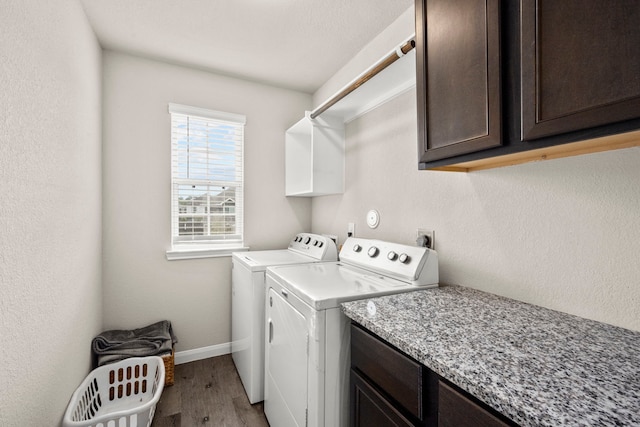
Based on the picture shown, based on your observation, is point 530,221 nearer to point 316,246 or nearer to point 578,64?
point 578,64

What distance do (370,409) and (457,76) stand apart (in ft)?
4.02

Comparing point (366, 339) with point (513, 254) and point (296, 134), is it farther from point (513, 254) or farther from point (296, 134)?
point (296, 134)

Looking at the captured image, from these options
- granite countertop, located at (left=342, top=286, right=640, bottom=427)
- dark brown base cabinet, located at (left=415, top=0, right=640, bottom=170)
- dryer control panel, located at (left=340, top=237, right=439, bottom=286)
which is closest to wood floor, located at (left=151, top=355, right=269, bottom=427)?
dryer control panel, located at (left=340, top=237, right=439, bottom=286)

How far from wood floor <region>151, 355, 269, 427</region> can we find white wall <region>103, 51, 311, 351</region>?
278mm

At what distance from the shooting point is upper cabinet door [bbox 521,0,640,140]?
2.15 ft

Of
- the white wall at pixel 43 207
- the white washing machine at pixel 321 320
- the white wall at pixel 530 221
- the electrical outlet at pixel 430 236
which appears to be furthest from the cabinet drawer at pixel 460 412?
the white wall at pixel 43 207

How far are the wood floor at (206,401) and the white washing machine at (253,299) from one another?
79mm

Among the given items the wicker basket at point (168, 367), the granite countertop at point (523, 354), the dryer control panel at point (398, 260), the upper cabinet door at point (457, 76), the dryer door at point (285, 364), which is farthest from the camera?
the wicker basket at point (168, 367)

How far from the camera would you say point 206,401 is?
78.6 inches

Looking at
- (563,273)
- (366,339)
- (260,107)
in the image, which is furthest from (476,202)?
(260,107)

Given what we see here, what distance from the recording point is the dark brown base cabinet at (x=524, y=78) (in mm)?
677

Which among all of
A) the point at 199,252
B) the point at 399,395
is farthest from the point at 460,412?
the point at 199,252

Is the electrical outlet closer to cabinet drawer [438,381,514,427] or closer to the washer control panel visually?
the washer control panel

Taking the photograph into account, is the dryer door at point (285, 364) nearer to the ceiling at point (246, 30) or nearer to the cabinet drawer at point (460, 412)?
the cabinet drawer at point (460, 412)
